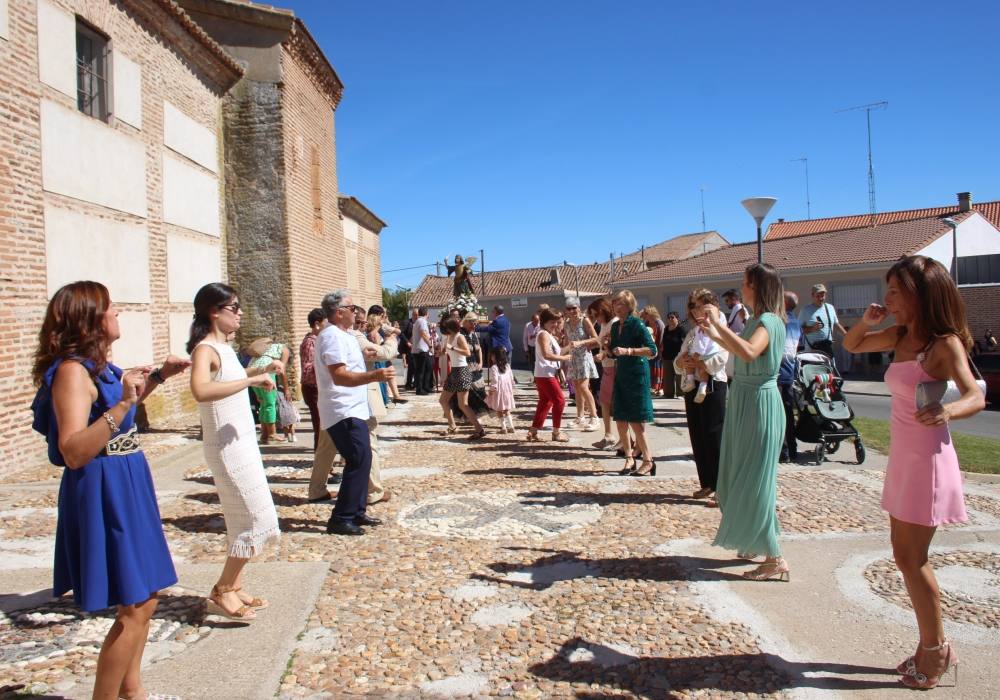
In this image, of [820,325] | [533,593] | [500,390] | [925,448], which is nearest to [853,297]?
[820,325]

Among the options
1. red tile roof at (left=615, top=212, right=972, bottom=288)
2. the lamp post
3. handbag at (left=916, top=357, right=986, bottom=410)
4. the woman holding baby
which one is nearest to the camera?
handbag at (left=916, top=357, right=986, bottom=410)

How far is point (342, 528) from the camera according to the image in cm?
549

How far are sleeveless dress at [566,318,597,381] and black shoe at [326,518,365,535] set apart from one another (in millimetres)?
5140

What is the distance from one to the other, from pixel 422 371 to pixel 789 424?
396 inches

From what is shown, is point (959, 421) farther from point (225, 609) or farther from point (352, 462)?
point (225, 609)

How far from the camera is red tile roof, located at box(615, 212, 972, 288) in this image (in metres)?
28.6

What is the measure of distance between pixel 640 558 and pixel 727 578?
61cm

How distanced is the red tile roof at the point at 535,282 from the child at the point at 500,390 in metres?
37.2

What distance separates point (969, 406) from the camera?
299 cm

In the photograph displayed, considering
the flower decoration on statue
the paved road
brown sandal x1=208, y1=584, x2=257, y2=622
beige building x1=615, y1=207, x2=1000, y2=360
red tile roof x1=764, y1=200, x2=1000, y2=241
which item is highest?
red tile roof x1=764, y1=200, x2=1000, y2=241

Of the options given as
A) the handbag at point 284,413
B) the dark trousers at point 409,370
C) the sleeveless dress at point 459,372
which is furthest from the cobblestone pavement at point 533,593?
the dark trousers at point 409,370

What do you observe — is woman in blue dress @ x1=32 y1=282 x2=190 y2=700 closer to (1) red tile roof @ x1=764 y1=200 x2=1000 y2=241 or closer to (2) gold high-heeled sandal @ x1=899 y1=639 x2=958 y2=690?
(2) gold high-heeled sandal @ x1=899 y1=639 x2=958 y2=690

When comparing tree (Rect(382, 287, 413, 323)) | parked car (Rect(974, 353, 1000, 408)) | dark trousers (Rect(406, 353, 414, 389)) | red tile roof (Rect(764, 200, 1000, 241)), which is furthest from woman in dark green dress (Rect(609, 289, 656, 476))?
tree (Rect(382, 287, 413, 323))

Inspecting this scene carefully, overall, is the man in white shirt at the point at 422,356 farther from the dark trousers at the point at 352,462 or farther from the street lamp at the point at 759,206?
the dark trousers at the point at 352,462
